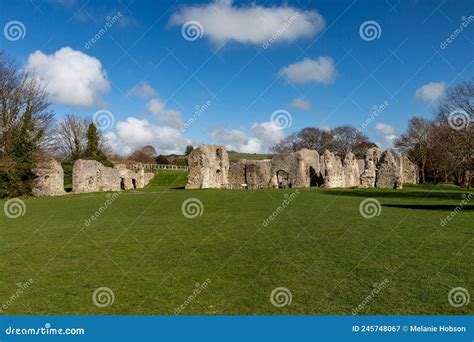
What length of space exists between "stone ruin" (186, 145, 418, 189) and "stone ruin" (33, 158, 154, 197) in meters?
9.12

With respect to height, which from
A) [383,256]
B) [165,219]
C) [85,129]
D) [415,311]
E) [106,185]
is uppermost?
[85,129]

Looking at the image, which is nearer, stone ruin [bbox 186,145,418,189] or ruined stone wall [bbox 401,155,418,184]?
stone ruin [bbox 186,145,418,189]

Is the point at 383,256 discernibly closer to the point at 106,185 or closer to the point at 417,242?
the point at 417,242

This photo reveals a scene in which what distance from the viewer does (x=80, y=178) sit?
39.0m

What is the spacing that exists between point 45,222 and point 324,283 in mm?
12067

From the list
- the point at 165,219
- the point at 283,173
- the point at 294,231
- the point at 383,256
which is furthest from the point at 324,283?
the point at 283,173

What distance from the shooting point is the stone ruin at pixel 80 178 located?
36219 mm

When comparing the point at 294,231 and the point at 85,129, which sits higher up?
the point at 85,129

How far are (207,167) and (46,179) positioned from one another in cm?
1361

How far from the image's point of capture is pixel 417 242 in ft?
32.7

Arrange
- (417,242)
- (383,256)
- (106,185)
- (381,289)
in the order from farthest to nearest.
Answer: (106,185) < (417,242) < (383,256) < (381,289)

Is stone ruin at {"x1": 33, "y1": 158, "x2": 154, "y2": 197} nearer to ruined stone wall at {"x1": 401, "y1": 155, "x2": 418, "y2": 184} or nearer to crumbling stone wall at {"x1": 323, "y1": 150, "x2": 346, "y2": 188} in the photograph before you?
crumbling stone wall at {"x1": 323, "y1": 150, "x2": 346, "y2": 188}

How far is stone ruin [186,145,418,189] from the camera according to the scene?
38531mm

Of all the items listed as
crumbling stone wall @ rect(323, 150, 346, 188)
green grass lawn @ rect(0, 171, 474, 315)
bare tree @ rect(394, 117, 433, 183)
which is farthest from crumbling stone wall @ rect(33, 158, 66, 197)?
bare tree @ rect(394, 117, 433, 183)
